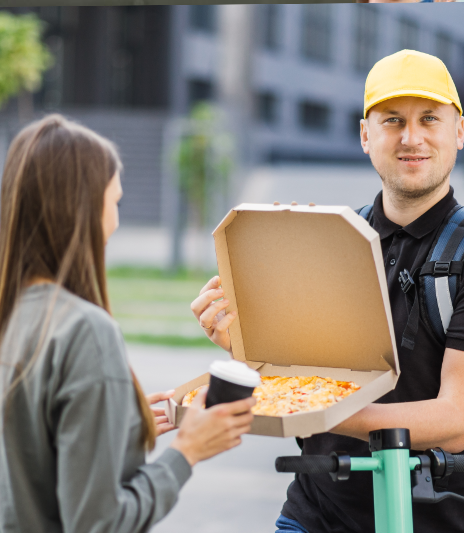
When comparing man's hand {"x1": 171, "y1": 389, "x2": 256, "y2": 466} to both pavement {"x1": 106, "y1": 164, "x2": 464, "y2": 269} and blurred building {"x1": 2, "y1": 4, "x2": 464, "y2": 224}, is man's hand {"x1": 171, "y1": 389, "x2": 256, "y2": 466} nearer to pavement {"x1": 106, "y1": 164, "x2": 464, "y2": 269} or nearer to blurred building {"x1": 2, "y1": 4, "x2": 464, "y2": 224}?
pavement {"x1": 106, "y1": 164, "x2": 464, "y2": 269}

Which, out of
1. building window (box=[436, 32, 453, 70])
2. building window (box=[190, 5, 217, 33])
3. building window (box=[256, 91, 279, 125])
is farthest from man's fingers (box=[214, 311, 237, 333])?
building window (box=[436, 32, 453, 70])

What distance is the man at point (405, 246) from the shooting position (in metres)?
1.68

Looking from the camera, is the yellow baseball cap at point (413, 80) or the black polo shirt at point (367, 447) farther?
the yellow baseball cap at point (413, 80)

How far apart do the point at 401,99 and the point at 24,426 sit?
1179 millimetres

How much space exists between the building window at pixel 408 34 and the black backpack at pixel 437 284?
2047 centimetres

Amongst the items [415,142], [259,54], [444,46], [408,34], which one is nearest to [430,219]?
[415,142]

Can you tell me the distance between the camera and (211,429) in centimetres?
132

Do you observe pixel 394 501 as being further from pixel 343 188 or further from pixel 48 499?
pixel 343 188

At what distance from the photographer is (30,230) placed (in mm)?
1279

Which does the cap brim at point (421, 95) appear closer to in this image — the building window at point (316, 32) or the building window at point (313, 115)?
the building window at point (316, 32)

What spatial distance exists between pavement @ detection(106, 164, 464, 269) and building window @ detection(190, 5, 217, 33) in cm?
628

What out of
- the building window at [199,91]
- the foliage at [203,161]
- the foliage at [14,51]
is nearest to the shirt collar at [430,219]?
the foliage at [14,51]

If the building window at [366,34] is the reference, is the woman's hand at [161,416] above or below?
below

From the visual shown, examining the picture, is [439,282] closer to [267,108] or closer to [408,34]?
[267,108]
